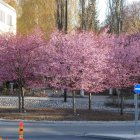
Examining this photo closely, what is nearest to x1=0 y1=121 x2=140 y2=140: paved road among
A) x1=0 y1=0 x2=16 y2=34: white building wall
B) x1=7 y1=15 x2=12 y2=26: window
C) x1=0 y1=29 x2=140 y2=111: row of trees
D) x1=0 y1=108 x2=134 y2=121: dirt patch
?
x1=0 y1=108 x2=134 y2=121: dirt patch

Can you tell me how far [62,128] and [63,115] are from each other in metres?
4.58

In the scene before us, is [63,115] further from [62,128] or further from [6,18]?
[6,18]

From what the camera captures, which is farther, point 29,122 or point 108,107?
point 108,107

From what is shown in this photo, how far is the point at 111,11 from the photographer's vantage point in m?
65.0

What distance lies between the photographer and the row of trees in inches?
1190

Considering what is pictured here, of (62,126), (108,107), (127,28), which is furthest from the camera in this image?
(127,28)

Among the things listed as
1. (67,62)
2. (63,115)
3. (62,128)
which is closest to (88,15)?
(67,62)

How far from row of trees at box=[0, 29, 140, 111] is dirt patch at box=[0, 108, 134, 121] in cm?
126

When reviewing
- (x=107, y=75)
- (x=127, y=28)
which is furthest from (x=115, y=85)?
(x=127, y=28)

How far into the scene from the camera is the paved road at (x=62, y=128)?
22.4 meters

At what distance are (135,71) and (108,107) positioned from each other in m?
5.47

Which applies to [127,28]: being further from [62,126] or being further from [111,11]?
[62,126]

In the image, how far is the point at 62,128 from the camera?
82.3ft

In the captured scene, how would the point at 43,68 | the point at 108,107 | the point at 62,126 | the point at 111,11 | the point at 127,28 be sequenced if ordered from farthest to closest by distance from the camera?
the point at 127,28, the point at 111,11, the point at 108,107, the point at 43,68, the point at 62,126
